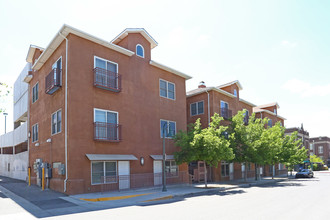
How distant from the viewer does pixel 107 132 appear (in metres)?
17.6

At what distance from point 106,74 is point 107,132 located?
12.7 feet

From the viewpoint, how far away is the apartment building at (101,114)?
1627 cm

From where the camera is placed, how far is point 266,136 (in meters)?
27.7

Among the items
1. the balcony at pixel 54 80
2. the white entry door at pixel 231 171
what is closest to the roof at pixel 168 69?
the balcony at pixel 54 80

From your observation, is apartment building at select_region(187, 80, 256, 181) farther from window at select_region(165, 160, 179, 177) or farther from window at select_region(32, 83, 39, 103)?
window at select_region(32, 83, 39, 103)

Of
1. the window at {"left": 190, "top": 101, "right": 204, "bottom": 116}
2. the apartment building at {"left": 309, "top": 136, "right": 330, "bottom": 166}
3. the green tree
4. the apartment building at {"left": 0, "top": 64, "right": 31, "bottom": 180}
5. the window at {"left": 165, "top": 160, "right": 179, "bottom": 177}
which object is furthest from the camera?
the apartment building at {"left": 309, "top": 136, "right": 330, "bottom": 166}

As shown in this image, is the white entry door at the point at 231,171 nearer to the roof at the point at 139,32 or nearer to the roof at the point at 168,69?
the roof at the point at 168,69

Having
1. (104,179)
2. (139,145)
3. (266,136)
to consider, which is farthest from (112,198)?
(266,136)

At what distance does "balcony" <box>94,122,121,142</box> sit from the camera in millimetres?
17000

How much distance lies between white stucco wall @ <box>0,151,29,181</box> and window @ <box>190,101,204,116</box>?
1692 cm

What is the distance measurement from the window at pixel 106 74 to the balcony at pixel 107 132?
2.47 m

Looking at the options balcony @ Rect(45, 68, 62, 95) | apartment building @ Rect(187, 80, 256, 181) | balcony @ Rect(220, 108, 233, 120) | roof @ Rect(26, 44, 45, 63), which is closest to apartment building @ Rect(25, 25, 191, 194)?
balcony @ Rect(45, 68, 62, 95)

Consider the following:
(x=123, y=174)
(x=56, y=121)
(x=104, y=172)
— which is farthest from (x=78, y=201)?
(x=56, y=121)

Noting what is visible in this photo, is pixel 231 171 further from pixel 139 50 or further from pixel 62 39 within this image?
pixel 62 39
